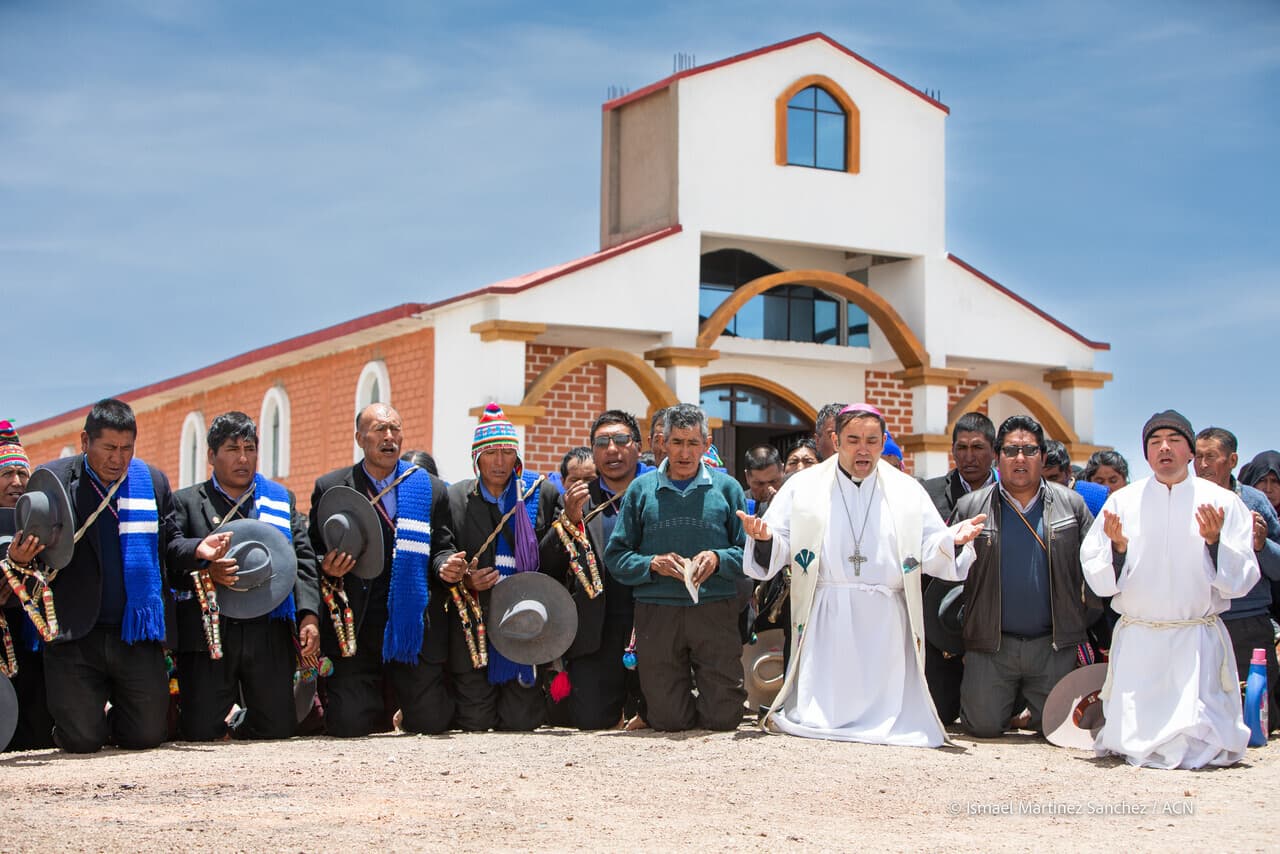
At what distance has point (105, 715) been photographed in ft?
25.5

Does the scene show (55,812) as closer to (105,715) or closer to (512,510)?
(105,715)

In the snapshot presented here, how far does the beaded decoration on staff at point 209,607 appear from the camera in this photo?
308 inches

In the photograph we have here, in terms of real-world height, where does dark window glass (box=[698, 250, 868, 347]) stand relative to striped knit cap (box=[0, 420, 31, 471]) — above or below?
above

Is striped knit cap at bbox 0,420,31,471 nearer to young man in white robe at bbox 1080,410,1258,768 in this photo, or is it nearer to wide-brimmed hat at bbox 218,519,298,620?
wide-brimmed hat at bbox 218,519,298,620

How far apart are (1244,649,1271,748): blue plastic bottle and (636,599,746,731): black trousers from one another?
248 centimetres

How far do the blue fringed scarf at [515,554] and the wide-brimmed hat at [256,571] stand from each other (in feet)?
3.86

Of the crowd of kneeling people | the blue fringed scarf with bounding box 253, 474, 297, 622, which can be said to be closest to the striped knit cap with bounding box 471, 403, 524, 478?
the crowd of kneeling people

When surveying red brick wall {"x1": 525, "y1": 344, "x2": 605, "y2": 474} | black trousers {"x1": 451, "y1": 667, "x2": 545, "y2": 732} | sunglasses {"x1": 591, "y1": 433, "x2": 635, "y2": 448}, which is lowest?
black trousers {"x1": 451, "y1": 667, "x2": 545, "y2": 732}

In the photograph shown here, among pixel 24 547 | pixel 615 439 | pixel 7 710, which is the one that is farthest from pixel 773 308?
pixel 7 710

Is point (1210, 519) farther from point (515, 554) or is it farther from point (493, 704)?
point (493, 704)

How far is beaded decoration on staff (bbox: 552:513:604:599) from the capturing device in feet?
28.4

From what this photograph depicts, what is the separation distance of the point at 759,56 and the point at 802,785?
1455 cm

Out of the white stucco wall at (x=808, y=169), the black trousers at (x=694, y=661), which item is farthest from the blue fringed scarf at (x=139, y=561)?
the white stucco wall at (x=808, y=169)

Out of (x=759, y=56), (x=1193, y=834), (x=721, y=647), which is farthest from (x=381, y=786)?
Result: (x=759, y=56)
